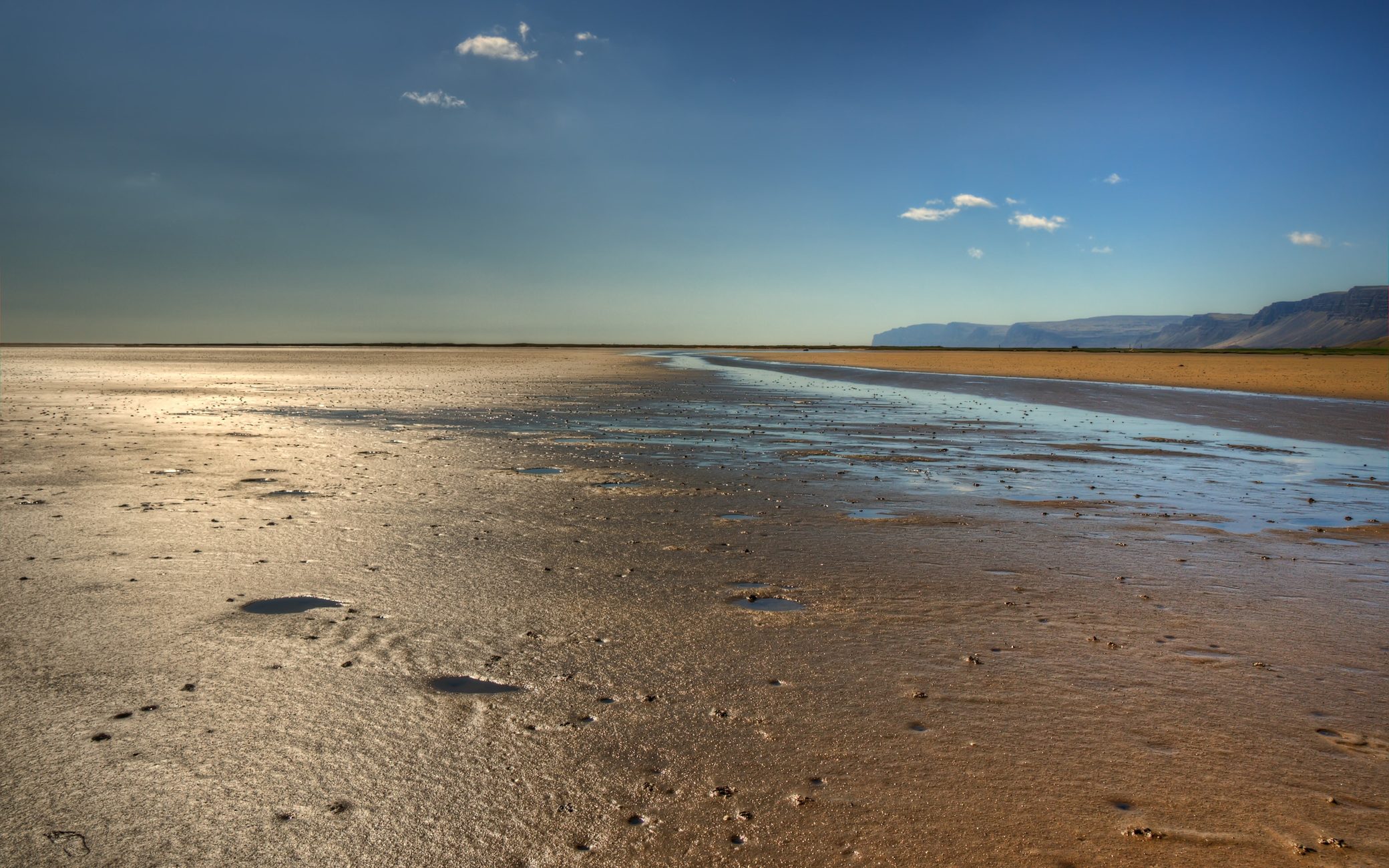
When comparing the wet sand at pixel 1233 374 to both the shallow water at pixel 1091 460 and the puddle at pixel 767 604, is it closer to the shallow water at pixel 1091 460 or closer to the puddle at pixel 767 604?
the shallow water at pixel 1091 460

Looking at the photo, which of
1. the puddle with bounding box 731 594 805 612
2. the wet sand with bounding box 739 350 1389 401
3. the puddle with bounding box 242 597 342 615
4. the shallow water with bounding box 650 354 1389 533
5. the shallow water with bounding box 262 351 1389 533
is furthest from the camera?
the wet sand with bounding box 739 350 1389 401

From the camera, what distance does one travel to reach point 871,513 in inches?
340

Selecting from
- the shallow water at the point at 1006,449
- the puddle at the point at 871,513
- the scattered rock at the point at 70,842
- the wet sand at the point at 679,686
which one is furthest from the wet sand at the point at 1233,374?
the scattered rock at the point at 70,842

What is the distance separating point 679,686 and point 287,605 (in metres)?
3.08

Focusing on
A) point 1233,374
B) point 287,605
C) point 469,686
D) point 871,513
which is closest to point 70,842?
point 469,686

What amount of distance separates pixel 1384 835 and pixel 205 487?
11.0 metres

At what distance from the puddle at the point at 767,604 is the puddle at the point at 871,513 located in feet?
9.84

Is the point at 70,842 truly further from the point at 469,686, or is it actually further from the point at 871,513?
the point at 871,513

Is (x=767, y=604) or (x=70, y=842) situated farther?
(x=767, y=604)

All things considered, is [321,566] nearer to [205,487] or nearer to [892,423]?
[205,487]

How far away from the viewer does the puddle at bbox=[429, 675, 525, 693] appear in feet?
13.4

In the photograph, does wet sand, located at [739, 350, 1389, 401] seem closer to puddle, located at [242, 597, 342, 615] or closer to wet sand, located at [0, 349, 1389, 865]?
wet sand, located at [0, 349, 1389, 865]

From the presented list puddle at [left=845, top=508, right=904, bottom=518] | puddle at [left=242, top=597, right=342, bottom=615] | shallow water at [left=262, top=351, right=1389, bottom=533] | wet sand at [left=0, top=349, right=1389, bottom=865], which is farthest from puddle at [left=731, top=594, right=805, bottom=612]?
puddle at [left=845, top=508, right=904, bottom=518]

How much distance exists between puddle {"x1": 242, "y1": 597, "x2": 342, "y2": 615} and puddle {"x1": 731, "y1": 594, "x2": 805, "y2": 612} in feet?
9.43
